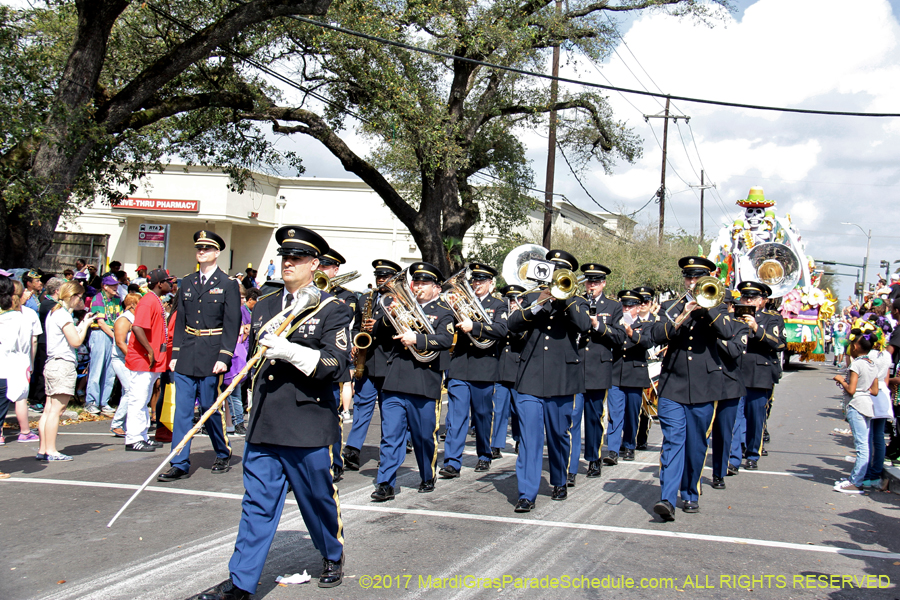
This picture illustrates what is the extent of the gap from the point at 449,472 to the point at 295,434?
3.82 metres

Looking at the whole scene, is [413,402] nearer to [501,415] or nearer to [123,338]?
[501,415]

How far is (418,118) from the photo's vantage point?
49.6ft

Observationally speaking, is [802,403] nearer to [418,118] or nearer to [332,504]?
[418,118]

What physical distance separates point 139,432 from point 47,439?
0.98 metres

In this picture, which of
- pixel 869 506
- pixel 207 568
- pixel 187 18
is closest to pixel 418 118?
pixel 187 18

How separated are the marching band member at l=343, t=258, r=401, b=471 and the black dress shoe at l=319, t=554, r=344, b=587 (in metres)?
2.92

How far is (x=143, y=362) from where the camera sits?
815 cm

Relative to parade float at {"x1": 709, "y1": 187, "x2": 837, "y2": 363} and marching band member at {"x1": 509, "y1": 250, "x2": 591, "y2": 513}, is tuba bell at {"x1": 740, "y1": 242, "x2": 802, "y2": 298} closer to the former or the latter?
parade float at {"x1": 709, "y1": 187, "x2": 837, "y2": 363}

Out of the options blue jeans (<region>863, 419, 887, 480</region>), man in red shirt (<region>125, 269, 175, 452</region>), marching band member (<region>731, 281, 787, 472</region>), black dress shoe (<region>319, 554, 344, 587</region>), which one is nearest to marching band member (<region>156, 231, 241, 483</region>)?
man in red shirt (<region>125, 269, 175, 452</region>)

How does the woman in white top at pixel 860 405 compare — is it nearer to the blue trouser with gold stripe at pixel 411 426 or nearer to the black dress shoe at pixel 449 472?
the black dress shoe at pixel 449 472

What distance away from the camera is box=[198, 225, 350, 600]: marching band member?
159 inches

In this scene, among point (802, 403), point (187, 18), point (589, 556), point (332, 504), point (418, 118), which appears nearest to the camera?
A: point (332, 504)

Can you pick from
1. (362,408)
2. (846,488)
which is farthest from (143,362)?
(846,488)

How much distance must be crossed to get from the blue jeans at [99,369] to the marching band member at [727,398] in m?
8.02
